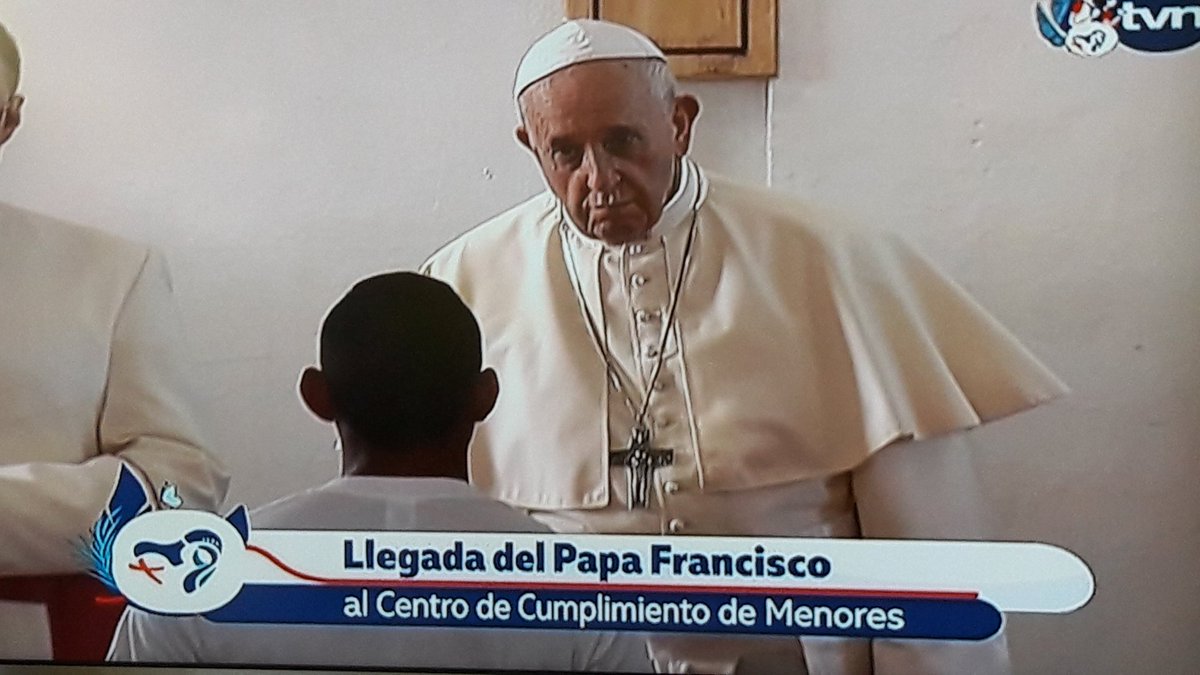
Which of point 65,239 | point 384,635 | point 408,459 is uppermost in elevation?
point 65,239

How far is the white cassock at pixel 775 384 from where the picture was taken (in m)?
1.16

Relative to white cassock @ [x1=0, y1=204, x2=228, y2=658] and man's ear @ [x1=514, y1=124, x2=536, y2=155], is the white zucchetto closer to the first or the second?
man's ear @ [x1=514, y1=124, x2=536, y2=155]

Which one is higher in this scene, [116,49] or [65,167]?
[116,49]

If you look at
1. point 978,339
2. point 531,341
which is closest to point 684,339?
point 531,341

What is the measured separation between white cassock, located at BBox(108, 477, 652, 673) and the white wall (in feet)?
0.11

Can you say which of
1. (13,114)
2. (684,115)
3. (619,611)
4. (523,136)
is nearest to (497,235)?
(523,136)

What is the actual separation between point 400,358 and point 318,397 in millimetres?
86

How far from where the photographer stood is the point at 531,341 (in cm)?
119

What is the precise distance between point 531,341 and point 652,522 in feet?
0.64

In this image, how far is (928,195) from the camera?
1.16 meters

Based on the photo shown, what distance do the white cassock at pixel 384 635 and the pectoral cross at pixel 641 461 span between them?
0.31ft

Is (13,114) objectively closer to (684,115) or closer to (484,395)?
(484,395)

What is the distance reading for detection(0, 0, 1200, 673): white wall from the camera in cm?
115

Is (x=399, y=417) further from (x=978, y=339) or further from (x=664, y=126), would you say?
(x=978, y=339)
